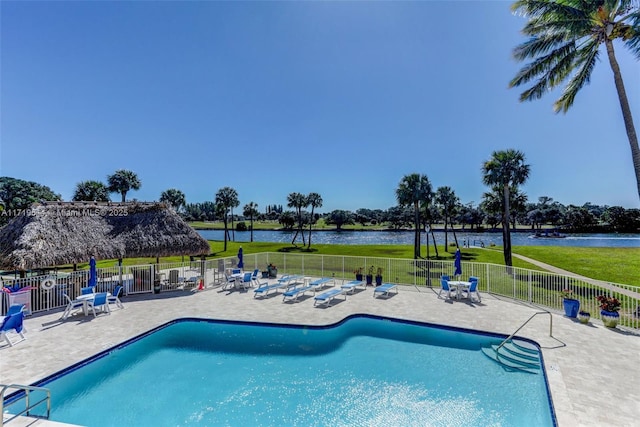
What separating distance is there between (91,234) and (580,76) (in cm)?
2222

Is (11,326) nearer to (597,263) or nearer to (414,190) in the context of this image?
(414,190)

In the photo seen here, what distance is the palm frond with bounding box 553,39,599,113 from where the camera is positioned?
463 inches

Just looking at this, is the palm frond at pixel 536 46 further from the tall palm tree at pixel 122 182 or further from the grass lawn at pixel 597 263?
the tall palm tree at pixel 122 182

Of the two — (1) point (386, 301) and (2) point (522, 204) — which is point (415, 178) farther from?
(1) point (386, 301)

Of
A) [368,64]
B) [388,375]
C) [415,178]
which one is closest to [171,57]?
[368,64]

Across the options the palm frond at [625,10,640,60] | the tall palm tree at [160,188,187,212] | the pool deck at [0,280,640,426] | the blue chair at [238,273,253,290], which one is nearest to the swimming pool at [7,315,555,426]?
the pool deck at [0,280,640,426]

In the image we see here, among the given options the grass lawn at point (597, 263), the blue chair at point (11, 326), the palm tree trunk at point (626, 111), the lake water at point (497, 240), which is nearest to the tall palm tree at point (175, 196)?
the lake water at point (497, 240)

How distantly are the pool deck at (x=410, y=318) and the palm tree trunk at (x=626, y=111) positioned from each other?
231 inches

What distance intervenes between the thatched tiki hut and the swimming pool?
688cm

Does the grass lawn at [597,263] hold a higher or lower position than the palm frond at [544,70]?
lower

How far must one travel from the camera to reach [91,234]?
14.1m

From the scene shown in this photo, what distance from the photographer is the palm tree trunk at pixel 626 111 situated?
10.4 meters

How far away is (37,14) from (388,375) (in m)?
15.4

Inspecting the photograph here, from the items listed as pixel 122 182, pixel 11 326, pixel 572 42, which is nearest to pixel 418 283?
pixel 572 42
